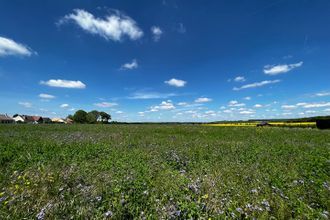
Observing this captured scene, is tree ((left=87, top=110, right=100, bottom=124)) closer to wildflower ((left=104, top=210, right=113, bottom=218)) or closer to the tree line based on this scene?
the tree line

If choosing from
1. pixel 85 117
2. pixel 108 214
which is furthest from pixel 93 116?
pixel 108 214

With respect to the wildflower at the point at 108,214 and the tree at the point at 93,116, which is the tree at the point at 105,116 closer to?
the tree at the point at 93,116

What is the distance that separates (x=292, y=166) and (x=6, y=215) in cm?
735

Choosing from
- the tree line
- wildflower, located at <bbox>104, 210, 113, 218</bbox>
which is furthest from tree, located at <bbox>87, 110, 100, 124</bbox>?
wildflower, located at <bbox>104, 210, 113, 218</bbox>

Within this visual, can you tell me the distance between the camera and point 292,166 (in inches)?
225

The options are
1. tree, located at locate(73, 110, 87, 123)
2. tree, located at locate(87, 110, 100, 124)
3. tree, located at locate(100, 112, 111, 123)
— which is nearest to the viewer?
tree, located at locate(73, 110, 87, 123)

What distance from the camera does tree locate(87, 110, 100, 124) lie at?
122m

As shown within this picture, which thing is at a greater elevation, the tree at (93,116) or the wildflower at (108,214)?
the tree at (93,116)

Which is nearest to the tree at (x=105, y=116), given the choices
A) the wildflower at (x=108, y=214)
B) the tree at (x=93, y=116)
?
the tree at (x=93, y=116)

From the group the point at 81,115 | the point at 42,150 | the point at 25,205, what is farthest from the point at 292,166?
the point at 81,115

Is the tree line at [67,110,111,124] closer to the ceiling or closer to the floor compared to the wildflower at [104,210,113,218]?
closer to the ceiling

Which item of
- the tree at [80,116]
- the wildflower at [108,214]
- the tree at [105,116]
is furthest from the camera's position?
the tree at [105,116]

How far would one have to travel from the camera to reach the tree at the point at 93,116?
402 ft

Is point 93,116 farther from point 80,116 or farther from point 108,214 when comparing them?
point 108,214
